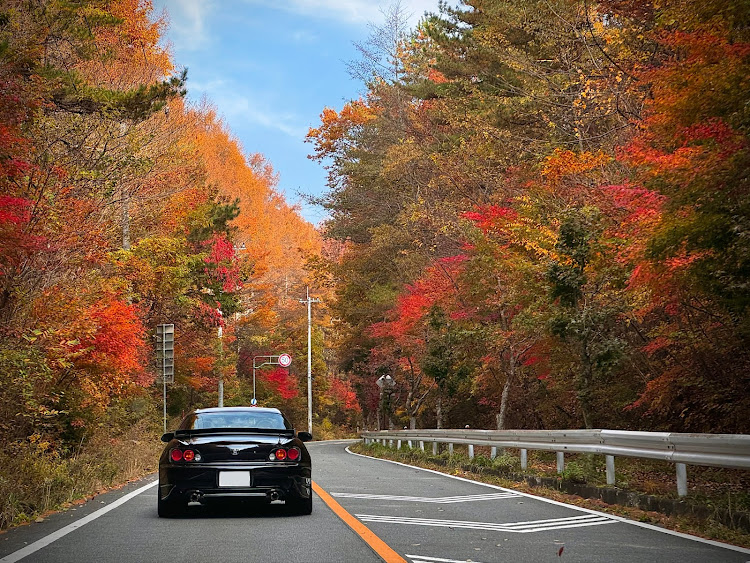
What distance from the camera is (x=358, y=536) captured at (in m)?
8.33

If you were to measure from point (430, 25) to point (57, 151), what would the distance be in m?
19.6

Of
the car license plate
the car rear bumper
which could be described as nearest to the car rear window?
the car rear bumper

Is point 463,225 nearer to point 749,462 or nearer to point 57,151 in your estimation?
point 57,151

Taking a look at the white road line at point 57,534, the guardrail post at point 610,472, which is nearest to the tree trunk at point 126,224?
the white road line at point 57,534

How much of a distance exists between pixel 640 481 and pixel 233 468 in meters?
6.52

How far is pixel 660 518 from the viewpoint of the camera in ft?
32.3

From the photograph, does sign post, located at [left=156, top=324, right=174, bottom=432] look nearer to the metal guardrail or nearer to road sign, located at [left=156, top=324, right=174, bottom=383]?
road sign, located at [left=156, top=324, right=174, bottom=383]

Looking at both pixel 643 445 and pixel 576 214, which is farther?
pixel 576 214

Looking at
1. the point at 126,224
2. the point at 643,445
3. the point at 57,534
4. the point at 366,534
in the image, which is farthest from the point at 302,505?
the point at 126,224

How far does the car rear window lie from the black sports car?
0.95 ft

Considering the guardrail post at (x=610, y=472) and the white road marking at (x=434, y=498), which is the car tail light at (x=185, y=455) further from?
the guardrail post at (x=610, y=472)

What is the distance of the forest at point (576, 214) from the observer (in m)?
13.1

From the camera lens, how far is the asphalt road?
7.24m

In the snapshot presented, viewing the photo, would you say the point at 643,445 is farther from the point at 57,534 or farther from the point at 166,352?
the point at 166,352
